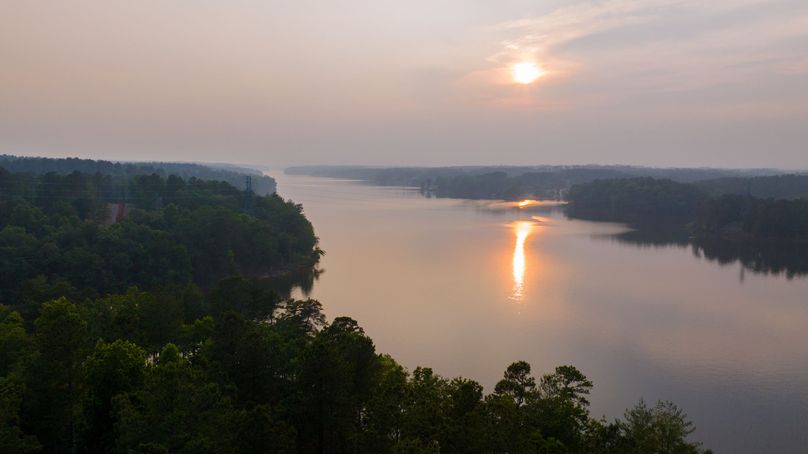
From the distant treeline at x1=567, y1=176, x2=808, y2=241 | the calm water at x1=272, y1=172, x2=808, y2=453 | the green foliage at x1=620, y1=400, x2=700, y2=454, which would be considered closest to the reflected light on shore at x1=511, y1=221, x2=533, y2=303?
the calm water at x1=272, y1=172, x2=808, y2=453

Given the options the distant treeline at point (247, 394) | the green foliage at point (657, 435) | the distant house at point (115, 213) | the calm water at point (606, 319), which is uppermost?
the distant house at point (115, 213)

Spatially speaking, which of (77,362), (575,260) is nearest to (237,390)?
(77,362)

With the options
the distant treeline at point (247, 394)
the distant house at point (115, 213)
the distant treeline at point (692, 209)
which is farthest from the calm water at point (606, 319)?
the distant house at point (115, 213)

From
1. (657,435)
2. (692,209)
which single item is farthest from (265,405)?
(692,209)

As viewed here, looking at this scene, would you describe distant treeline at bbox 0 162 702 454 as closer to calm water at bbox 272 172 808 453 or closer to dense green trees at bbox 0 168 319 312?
calm water at bbox 272 172 808 453

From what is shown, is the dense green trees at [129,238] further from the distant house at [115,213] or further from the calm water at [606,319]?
the calm water at [606,319]

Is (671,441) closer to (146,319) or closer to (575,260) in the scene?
(146,319)

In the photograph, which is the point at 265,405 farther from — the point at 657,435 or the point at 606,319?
the point at 606,319

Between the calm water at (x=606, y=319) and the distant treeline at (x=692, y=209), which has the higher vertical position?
the distant treeline at (x=692, y=209)
